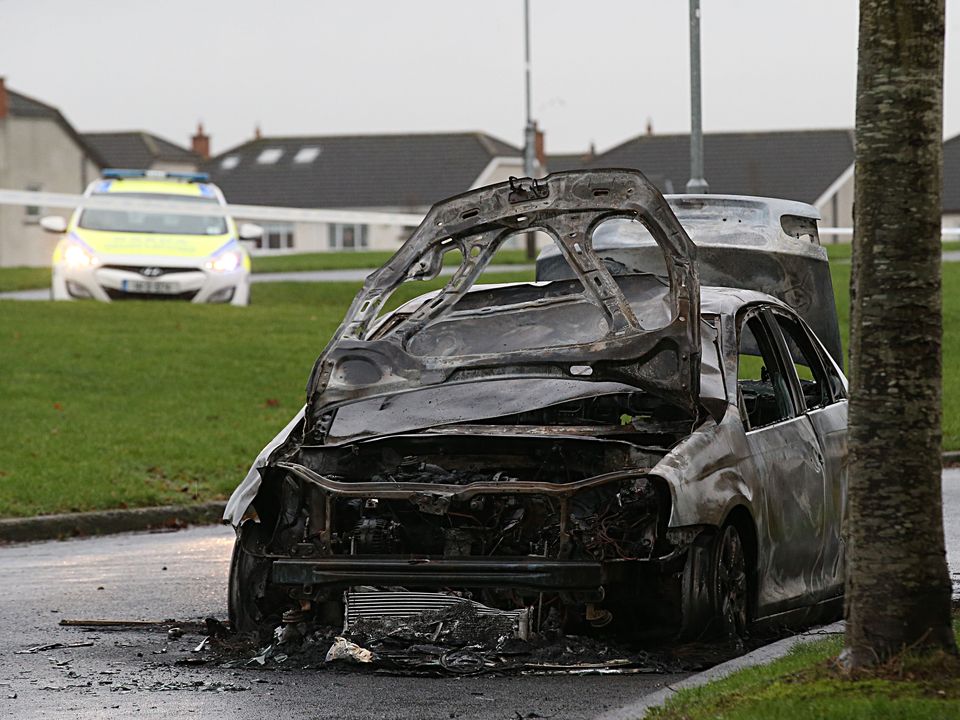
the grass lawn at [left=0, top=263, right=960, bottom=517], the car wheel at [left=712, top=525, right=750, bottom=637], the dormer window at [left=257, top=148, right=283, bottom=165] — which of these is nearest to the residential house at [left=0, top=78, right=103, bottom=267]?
the dormer window at [left=257, top=148, right=283, bottom=165]

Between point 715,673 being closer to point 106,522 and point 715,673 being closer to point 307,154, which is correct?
point 106,522

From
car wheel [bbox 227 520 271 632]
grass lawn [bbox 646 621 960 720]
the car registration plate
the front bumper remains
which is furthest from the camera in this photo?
the car registration plate

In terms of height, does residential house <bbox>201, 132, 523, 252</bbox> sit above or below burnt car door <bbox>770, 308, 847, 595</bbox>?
above

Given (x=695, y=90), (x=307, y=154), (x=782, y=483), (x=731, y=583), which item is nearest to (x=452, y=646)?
(x=731, y=583)

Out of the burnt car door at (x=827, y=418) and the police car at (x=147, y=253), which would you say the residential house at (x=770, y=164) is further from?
the burnt car door at (x=827, y=418)

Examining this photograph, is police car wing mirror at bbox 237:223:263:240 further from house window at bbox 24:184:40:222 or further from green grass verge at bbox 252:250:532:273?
house window at bbox 24:184:40:222

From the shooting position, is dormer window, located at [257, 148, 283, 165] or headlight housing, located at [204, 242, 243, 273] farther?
dormer window, located at [257, 148, 283, 165]

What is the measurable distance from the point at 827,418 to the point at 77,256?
18086 millimetres

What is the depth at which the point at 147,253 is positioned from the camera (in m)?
25.2

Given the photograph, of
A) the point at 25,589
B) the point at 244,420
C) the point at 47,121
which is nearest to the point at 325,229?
the point at 47,121

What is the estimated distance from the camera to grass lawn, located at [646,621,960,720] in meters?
5.44

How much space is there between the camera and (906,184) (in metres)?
5.80

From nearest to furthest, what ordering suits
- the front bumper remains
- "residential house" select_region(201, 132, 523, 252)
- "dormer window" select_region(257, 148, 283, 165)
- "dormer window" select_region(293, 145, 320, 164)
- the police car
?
the front bumper remains < the police car < "residential house" select_region(201, 132, 523, 252) < "dormer window" select_region(293, 145, 320, 164) < "dormer window" select_region(257, 148, 283, 165)

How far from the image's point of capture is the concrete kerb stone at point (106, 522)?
12656 mm
